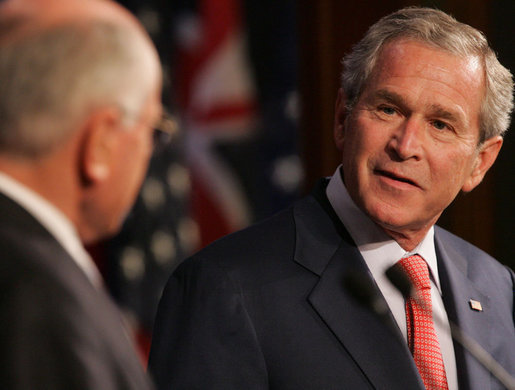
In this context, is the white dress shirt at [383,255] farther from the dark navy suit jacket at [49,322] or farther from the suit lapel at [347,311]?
the dark navy suit jacket at [49,322]

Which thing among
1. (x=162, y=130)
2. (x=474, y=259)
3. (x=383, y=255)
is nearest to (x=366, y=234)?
(x=383, y=255)

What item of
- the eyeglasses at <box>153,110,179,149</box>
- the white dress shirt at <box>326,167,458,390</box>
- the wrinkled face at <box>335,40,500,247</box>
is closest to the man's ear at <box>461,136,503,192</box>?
the wrinkled face at <box>335,40,500,247</box>

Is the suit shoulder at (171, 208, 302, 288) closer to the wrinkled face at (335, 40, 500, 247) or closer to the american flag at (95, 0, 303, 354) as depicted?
the wrinkled face at (335, 40, 500, 247)

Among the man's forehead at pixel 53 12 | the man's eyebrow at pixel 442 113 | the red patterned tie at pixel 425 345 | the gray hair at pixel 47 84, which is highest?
the man's forehead at pixel 53 12

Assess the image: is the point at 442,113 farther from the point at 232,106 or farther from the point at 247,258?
the point at 232,106

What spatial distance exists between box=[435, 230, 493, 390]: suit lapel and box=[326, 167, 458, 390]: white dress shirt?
0.06ft

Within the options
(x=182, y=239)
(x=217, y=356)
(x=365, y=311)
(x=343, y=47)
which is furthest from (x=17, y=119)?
(x=343, y=47)

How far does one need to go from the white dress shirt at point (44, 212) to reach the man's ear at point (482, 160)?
1.40 meters

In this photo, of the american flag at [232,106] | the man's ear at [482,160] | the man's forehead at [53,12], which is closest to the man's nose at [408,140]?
the man's ear at [482,160]

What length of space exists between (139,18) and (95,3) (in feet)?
9.56

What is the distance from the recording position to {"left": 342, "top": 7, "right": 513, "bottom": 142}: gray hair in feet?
6.70

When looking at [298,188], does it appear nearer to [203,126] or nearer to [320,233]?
[203,126]

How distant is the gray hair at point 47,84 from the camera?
95 cm

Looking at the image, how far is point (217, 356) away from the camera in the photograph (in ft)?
5.74
